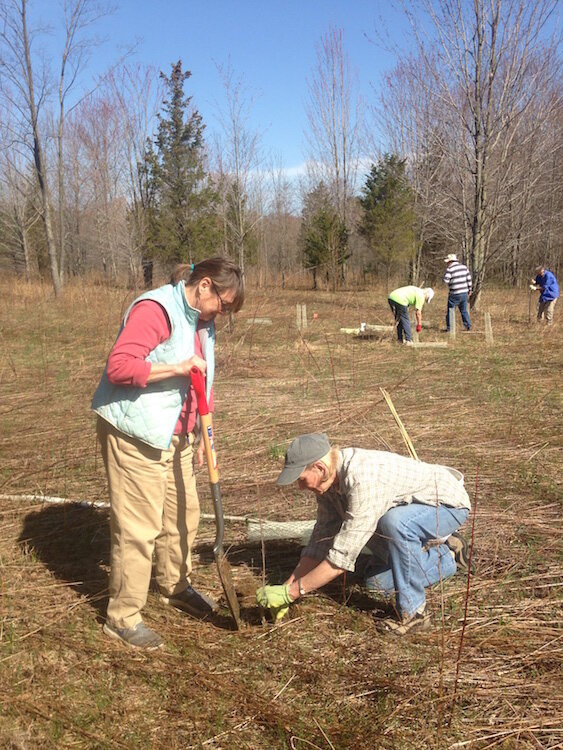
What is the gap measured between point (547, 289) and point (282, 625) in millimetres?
11630

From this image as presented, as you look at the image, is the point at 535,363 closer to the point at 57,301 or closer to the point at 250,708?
the point at 250,708

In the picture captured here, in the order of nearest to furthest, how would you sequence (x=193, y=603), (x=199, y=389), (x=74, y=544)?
(x=199, y=389) < (x=193, y=603) < (x=74, y=544)

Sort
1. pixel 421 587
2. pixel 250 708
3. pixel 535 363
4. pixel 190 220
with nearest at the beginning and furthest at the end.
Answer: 1. pixel 250 708
2. pixel 421 587
3. pixel 535 363
4. pixel 190 220

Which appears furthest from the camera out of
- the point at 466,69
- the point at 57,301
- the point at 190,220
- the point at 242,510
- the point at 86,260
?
the point at 86,260

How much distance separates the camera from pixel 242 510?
3.92 metres

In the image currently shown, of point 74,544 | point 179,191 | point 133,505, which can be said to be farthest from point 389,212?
point 133,505

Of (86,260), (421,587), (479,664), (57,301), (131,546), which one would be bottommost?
(479,664)

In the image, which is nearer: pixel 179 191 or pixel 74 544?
pixel 74 544

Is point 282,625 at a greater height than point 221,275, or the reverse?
point 221,275

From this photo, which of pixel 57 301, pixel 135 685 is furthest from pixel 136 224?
pixel 135 685

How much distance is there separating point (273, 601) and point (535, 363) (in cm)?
742

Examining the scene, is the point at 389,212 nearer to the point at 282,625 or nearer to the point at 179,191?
the point at 179,191

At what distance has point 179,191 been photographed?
23.7 metres

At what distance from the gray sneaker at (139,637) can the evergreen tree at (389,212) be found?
22218 millimetres
